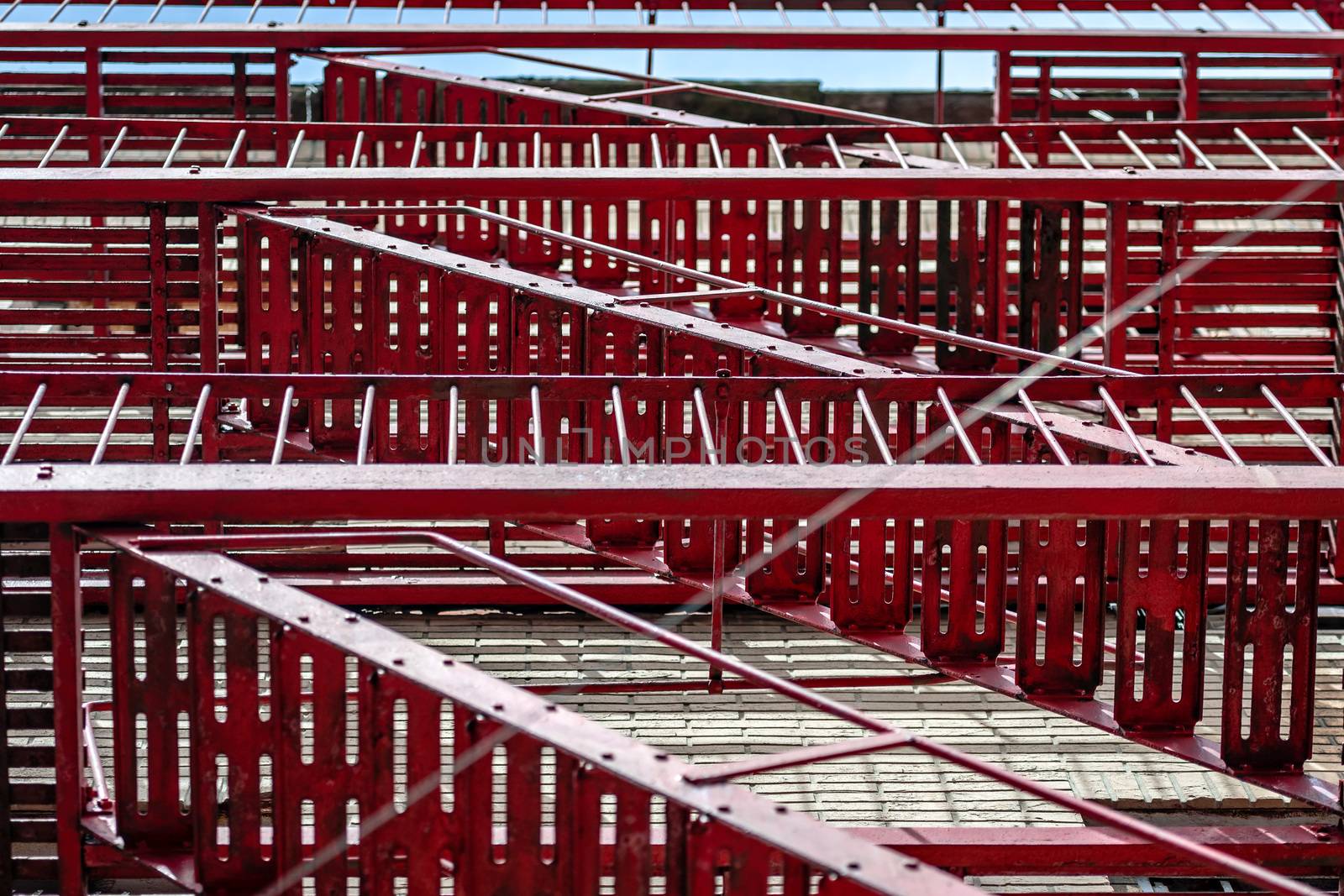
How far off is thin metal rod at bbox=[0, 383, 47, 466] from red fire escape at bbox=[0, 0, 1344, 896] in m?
0.07

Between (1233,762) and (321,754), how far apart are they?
4000mm

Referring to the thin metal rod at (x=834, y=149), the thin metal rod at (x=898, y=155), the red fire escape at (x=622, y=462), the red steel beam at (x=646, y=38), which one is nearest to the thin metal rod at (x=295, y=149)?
the red fire escape at (x=622, y=462)

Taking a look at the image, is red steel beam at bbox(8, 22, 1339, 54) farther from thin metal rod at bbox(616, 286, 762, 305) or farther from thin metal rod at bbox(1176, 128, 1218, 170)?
thin metal rod at bbox(616, 286, 762, 305)

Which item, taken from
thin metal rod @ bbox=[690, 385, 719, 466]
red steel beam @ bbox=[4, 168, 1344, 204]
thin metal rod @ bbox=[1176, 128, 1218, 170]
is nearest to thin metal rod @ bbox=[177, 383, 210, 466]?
thin metal rod @ bbox=[690, 385, 719, 466]

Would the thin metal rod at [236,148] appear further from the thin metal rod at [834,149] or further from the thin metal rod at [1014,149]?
the thin metal rod at [1014,149]

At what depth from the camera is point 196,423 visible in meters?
7.39

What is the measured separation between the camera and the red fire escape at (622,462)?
627 cm

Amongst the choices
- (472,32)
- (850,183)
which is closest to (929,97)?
(472,32)

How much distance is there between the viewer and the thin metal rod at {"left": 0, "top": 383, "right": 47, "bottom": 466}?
22.8 ft

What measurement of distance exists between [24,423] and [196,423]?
0.73 metres

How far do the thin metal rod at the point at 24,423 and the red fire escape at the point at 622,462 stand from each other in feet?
0.22

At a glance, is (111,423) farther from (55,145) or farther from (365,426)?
(55,145)

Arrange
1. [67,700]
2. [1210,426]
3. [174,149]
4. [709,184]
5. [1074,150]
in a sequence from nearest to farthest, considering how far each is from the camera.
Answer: [67,700]
[1210,426]
[709,184]
[174,149]
[1074,150]

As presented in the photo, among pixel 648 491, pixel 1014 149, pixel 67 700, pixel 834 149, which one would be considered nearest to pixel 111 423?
pixel 67 700
